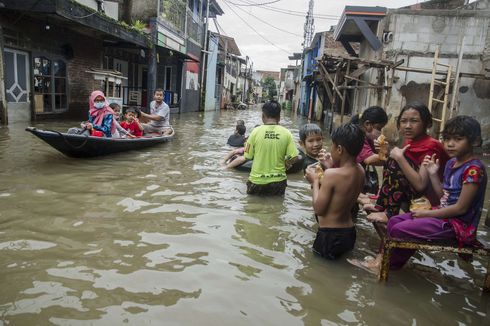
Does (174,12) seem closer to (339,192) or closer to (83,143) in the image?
(83,143)

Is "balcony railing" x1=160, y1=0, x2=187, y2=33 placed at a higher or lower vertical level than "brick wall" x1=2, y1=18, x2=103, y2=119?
higher

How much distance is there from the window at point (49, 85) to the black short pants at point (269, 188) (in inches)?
381

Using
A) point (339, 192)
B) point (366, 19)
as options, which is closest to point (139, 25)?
point (366, 19)

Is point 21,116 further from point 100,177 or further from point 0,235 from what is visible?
point 0,235

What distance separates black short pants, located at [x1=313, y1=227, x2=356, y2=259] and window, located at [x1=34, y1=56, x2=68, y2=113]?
11500mm

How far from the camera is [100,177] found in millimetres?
6004

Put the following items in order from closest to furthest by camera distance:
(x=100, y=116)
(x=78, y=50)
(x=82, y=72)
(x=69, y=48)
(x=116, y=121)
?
(x=100, y=116)
(x=116, y=121)
(x=69, y=48)
(x=78, y=50)
(x=82, y=72)

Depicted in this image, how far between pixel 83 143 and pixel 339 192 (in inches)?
200

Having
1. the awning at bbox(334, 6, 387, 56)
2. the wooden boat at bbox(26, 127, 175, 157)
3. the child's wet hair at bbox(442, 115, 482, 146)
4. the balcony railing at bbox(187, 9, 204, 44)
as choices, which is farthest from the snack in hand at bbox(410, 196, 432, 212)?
the balcony railing at bbox(187, 9, 204, 44)

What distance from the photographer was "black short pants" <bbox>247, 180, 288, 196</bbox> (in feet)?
17.3

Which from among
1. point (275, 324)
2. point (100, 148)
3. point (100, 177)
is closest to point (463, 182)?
point (275, 324)

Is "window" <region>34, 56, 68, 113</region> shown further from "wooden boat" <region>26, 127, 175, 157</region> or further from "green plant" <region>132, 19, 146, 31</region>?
"wooden boat" <region>26, 127, 175, 157</region>

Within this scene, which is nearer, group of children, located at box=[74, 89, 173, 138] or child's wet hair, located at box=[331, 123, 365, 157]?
child's wet hair, located at box=[331, 123, 365, 157]

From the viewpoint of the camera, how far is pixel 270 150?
5.00 m
